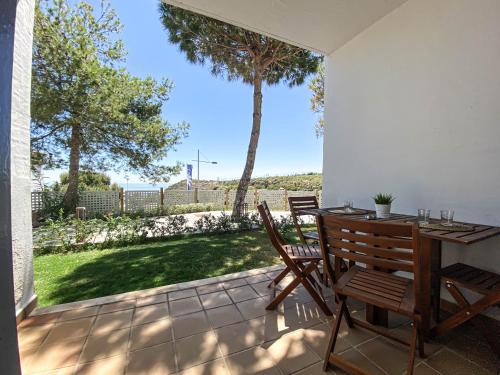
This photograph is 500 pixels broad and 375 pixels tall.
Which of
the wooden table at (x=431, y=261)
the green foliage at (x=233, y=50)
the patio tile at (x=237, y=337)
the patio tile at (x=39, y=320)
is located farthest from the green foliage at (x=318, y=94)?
the patio tile at (x=39, y=320)

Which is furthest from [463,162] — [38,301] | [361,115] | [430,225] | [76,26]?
[76,26]

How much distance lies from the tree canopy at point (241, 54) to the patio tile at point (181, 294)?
3556 mm

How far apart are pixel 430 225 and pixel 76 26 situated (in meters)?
8.44

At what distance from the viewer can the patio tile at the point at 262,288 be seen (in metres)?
2.26

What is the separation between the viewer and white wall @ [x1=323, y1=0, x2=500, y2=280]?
1825 millimetres

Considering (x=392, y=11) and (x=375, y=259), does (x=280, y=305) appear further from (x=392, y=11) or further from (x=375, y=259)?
(x=392, y=11)

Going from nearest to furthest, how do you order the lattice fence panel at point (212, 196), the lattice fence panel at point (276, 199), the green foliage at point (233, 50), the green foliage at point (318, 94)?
the green foliage at point (233, 50), the green foliage at point (318, 94), the lattice fence panel at point (276, 199), the lattice fence panel at point (212, 196)

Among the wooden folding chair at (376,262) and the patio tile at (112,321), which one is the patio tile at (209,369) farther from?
the patio tile at (112,321)

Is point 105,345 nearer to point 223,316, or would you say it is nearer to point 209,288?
point 223,316

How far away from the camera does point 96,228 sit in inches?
166

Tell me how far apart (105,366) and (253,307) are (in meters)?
1.10

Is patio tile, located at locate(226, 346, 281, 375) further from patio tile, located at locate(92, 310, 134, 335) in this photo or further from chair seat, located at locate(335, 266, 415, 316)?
patio tile, located at locate(92, 310, 134, 335)

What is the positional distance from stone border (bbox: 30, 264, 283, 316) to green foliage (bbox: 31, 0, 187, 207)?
5870 mm

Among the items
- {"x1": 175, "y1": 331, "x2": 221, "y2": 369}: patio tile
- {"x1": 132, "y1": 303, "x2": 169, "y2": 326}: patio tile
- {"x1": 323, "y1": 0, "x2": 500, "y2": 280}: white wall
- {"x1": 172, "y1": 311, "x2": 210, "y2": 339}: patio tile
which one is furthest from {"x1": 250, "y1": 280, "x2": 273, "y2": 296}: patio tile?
{"x1": 323, "y1": 0, "x2": 500, "y2": 280}: white wall
